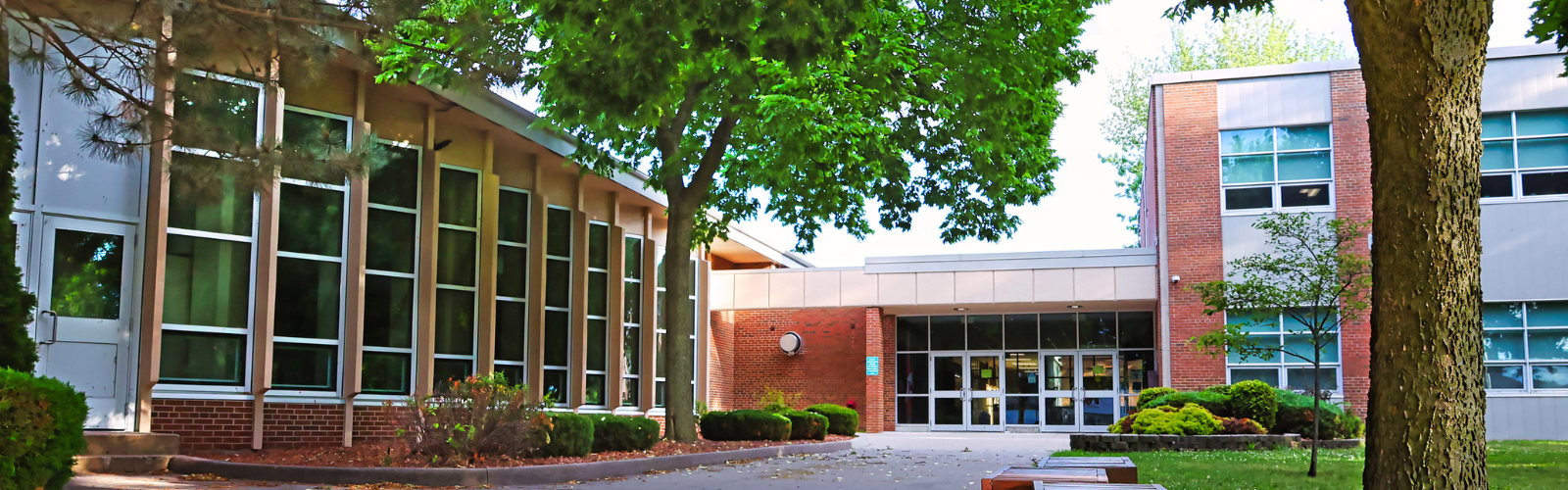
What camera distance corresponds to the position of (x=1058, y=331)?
2927cm

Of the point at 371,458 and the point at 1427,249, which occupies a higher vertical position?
the point at 1427,249

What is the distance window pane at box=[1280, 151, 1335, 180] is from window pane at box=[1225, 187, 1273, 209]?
48cm

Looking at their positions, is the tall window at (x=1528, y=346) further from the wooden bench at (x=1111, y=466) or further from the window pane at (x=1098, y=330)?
the wooden bench at (x=1111, y=466)

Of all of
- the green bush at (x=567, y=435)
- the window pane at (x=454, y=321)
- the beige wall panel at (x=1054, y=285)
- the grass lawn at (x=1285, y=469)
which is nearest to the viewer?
the grass lawn at (x=1285, y=469)

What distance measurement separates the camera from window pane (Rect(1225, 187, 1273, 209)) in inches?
1005

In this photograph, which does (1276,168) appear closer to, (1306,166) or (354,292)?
(1306,166)

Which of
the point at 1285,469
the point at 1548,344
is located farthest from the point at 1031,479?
the point at 1548,344

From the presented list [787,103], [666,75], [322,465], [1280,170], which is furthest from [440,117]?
[1280,170]

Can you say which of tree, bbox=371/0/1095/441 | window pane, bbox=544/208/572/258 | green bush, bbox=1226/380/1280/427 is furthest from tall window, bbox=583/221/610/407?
green bush, bbox=1226/380/1280/427

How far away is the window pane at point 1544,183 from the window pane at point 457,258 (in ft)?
68.2

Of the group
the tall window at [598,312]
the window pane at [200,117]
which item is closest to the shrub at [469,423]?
the window pane at [200,117]

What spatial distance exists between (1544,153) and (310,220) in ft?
76.7

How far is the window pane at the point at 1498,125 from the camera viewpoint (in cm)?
2427

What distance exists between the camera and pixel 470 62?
11.0 meters
